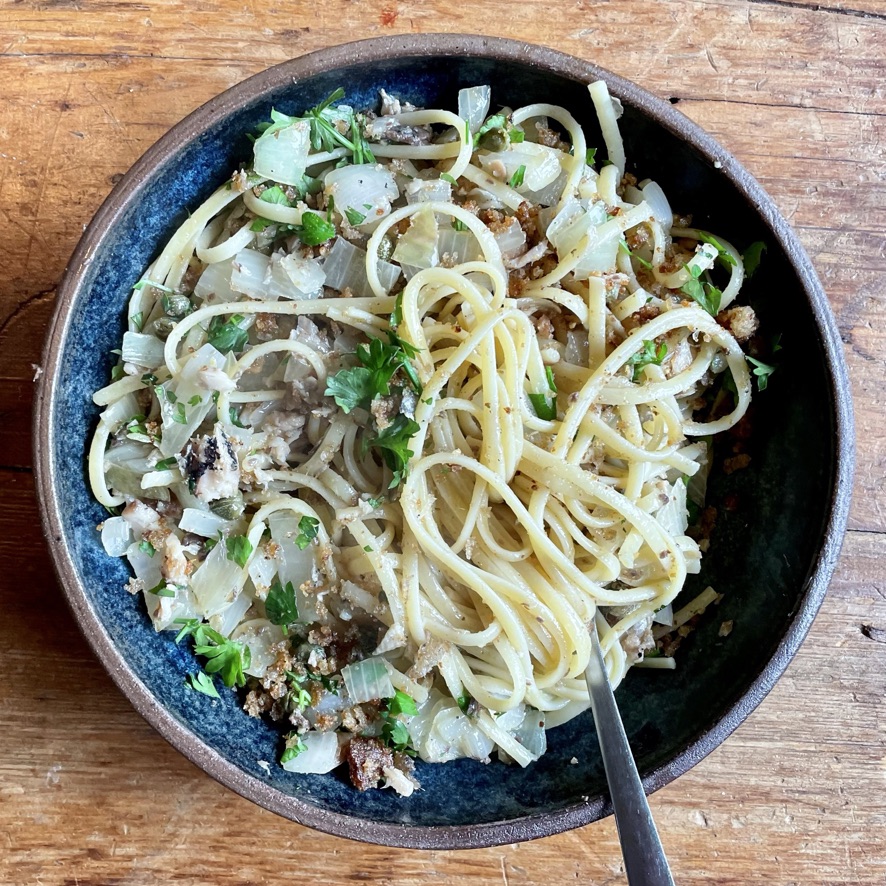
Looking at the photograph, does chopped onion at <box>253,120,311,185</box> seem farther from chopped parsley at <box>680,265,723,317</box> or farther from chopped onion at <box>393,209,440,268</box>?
chopped parsley at <box>680,265,723,317</box>

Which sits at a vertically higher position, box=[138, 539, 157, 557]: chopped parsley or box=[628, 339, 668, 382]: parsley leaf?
box=[628, 339, 668, 382]: parsley leaf

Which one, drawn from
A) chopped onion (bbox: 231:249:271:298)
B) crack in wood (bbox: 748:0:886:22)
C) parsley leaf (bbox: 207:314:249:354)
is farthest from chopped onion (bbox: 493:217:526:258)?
crack in wood (bbox: 748:0:886:22)

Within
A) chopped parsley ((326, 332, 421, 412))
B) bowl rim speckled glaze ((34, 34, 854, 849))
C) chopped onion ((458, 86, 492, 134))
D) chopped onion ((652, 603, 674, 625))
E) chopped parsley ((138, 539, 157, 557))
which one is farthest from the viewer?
chopped onion ((652, 603, 674, 625))

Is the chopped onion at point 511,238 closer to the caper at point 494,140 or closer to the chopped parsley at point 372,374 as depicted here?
the caper at point 494,140

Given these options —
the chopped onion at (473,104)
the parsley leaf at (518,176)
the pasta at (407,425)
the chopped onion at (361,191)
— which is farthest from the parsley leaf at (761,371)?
the chopped onion at (361,191)

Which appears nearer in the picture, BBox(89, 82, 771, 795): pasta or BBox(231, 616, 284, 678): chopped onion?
BBox(89, 82, 771, 795): pasta

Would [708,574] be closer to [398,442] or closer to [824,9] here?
[398,442]

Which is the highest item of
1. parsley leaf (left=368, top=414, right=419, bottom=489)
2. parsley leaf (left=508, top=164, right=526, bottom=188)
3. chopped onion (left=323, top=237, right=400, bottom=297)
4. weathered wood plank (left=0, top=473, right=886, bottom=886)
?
parsley leaf (left=508, top=164, right=526, bottom=188)

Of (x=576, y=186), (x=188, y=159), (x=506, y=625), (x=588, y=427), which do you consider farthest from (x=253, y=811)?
(x=576, y=186)
